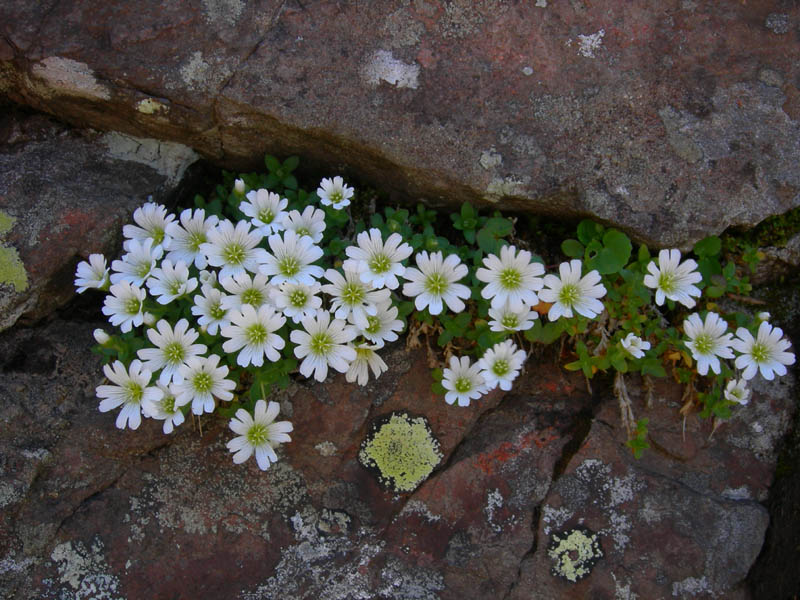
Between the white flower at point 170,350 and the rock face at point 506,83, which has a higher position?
the rock face at point 506,83

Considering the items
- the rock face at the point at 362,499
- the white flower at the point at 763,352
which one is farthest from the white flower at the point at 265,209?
the white flower at the point at 763,352

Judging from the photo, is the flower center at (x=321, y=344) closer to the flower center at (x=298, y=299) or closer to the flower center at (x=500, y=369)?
the flower center at (x=298, y=299)

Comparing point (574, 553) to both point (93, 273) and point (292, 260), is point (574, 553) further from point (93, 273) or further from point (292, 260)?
point (93, 273)

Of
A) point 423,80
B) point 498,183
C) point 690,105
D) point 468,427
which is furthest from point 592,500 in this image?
point 423,80

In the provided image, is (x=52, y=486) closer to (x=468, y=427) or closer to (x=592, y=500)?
(x=468, y=427)

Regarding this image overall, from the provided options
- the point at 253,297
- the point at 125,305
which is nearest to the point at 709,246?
the point at 253,297

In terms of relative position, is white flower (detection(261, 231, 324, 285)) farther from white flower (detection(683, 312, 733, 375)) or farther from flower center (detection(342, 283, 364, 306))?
white flower (detection(683, 312, 733, 375))

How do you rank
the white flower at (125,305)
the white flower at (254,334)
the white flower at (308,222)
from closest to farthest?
the white flower at (254,334), the white flower at (125,305), the white flower at (308,222)

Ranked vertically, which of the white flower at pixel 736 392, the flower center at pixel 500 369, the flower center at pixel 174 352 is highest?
the flower center at pixel 500 369
